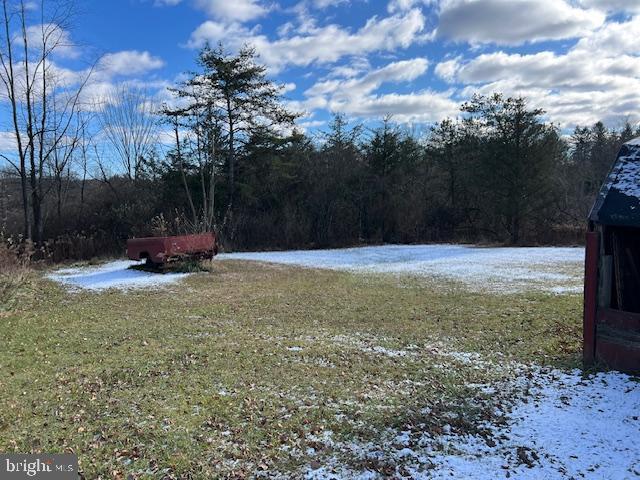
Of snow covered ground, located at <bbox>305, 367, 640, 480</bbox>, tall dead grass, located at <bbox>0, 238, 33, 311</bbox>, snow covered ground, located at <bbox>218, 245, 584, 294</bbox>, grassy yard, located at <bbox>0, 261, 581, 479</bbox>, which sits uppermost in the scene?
tall dead grass, located at <bbox>0, 238, 33, 311</bbox>

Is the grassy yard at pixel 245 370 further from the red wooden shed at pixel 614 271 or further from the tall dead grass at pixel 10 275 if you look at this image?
the red wooden shed at pixel 614 271

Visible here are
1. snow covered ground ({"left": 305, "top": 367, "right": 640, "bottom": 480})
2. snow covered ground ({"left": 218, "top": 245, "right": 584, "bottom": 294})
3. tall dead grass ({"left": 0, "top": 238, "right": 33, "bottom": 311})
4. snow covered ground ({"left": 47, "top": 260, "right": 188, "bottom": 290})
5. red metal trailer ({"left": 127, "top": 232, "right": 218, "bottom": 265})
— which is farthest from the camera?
red metal trailer ({"left": 127, "top": 232, "right": 218, "bottom": 265})

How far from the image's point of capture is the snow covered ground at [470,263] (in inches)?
427

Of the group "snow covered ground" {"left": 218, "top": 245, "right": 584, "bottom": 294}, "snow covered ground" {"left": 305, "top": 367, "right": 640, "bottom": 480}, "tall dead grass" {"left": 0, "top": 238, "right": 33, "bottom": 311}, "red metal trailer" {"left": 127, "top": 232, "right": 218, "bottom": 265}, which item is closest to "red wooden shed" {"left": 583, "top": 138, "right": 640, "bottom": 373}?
"snow covered ground" {"left": 305, "top": 367, "right": 640, "bottom": 480}

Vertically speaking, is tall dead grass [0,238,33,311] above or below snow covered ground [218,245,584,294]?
above

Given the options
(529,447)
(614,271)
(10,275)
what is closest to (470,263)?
(614,271)

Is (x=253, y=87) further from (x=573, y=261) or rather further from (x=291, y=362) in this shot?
(x=291, y=362)

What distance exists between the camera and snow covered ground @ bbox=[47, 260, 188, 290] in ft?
34.7

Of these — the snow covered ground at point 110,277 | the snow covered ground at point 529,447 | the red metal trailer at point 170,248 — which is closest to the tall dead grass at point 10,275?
the snow covered ground at point 110,277

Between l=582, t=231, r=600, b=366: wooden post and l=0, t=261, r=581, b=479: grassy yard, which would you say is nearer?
l=0, t=261, r=581, b=479: grassy yard

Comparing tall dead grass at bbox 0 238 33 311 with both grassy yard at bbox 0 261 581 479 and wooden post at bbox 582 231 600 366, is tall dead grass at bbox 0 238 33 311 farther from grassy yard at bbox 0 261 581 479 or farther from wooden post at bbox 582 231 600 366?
wooden post at bbox 582 231 600 366

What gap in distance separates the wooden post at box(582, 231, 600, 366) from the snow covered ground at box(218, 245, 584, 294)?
504cm

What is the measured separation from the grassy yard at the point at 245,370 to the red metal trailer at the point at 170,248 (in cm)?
310

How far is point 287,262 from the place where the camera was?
15422 mm
